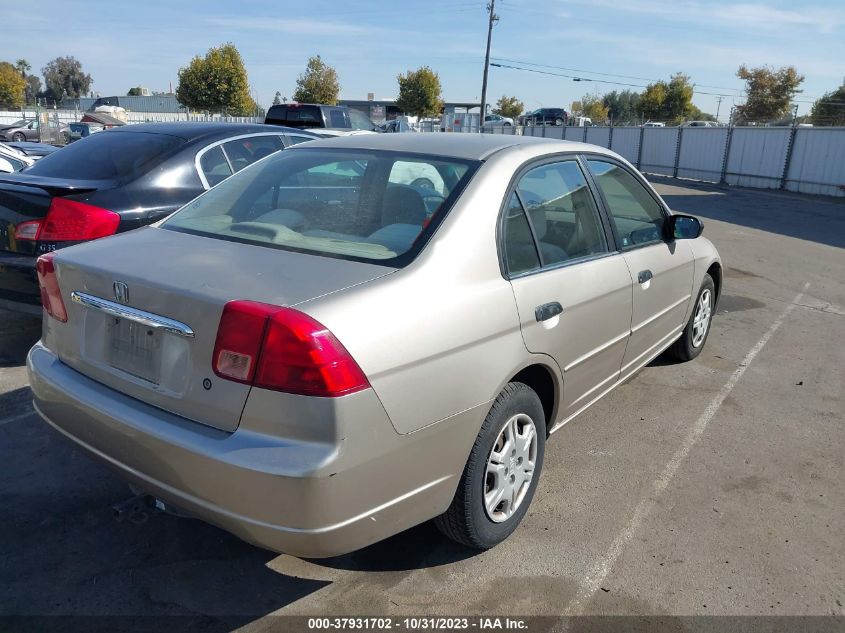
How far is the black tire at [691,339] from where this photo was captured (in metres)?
5.20

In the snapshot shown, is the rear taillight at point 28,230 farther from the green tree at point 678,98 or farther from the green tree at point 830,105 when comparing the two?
the green tree at point 678,98

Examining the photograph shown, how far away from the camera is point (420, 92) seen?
55281mm

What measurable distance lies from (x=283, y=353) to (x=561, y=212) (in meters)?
1.83

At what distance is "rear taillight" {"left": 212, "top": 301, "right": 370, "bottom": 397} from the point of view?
6.84 ft

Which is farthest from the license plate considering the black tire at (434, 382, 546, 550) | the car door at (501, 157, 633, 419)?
the car door at (501, 157, 633, 419)

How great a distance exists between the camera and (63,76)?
101750 mm

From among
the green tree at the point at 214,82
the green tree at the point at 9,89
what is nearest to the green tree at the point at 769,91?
the green tree at the point at 214,82

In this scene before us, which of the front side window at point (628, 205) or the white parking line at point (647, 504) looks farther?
the front side window at point (628, 205)

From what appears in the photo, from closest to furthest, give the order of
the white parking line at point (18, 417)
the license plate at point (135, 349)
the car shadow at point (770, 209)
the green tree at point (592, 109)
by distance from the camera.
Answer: the license plate at point (135, 349) < the white parking line at point (18, 417) < the car shadow at point (770, 209) < the green tree at point (592, 109)

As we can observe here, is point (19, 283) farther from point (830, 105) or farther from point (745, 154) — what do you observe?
point (830, 105)

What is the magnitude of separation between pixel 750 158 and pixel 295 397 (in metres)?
23.9

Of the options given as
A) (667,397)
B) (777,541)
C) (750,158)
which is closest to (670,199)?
(750,158)

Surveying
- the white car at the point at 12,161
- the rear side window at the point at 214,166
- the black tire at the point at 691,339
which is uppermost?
the rear side window at the point at 214,166

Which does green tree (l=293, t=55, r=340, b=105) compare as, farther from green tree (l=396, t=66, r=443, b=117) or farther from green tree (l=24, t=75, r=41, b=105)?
green tree (l=24, t=75, r=41, b=105)
